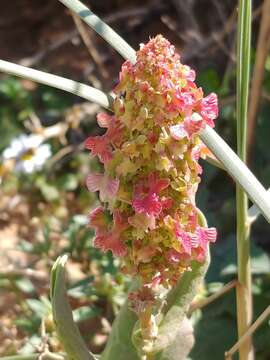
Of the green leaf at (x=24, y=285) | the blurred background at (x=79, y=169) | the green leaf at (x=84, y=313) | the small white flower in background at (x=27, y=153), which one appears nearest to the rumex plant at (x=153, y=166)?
the blurred background at (x=79, y=169)

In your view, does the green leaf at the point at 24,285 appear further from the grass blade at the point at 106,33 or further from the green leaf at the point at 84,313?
the grass blade at the point at 106,33

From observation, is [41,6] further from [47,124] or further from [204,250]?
[204,250]

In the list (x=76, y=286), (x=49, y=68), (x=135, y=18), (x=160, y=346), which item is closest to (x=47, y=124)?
(x=49, y=68)

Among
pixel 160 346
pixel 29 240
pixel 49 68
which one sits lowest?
pixel 160 346

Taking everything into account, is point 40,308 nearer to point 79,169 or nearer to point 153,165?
point 153,165

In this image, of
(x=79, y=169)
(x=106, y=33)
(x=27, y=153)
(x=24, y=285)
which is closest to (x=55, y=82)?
(x=106, y=33)

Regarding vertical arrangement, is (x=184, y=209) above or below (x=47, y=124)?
below

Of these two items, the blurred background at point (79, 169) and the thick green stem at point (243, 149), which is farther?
the blurred background at point (79, 169)
